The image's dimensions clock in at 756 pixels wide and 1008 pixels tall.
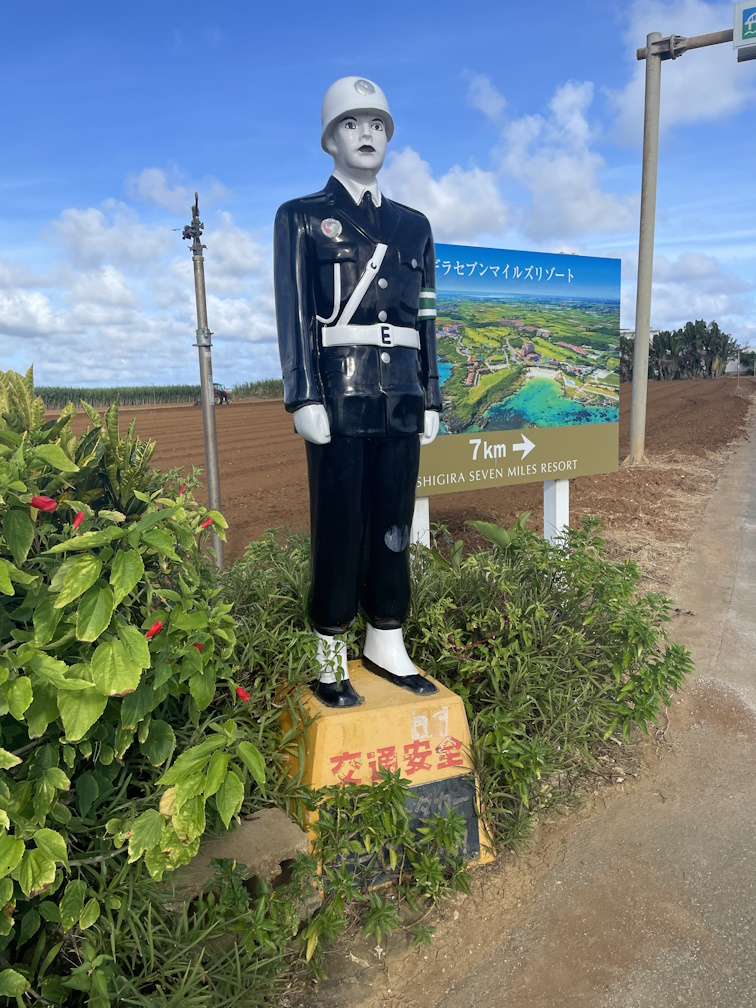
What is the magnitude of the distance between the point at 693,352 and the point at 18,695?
64.3 m

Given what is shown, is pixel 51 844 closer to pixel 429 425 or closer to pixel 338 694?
pixel 338 694

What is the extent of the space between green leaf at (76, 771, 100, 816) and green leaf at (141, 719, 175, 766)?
17 centimetres

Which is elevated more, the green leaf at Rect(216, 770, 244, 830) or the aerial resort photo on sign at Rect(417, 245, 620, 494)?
the aerial resort photo on sign at Rect(417, 245, 620, 494)

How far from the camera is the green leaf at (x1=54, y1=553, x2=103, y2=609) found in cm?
140

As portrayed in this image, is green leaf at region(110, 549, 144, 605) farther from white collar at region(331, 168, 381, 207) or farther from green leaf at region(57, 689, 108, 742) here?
white collar at region(331, 168, 381, 207)

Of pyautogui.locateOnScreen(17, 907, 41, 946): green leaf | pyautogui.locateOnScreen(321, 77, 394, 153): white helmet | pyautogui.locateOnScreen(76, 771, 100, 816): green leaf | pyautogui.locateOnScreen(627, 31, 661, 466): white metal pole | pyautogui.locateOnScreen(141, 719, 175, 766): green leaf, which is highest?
pyautogui.locateOnScreen(627, 31, 661, 466): white metal pole

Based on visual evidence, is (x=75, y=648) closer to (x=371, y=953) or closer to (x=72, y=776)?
(x=72, y=776)

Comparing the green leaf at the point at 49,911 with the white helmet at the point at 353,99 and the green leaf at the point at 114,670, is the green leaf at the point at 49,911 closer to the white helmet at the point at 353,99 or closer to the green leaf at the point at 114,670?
the green leaf at the point at 114,670

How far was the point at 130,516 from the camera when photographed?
2.24 metres

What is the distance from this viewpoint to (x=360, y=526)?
258 centimetres

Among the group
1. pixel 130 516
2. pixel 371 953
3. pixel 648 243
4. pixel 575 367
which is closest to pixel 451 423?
pixel 575 367

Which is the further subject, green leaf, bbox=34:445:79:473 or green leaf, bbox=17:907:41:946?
green leaf, bbox=17:907:41:946

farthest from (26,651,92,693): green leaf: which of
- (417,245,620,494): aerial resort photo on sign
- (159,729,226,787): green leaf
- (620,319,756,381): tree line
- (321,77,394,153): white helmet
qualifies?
(620,319,756,381): tree line

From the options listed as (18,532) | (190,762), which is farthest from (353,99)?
(190,762)
